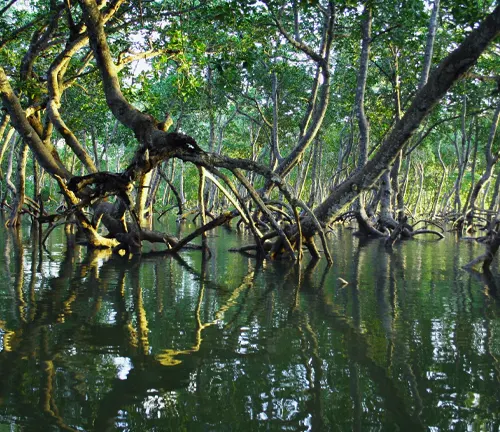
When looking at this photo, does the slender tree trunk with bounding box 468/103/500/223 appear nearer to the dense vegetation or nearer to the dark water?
the dense vegetation

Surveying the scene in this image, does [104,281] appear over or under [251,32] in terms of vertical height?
under

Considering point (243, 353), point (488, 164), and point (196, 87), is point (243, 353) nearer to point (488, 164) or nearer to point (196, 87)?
point (196, 87)

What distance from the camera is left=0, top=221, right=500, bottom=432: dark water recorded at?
333 cm

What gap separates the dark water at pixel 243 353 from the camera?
333cm

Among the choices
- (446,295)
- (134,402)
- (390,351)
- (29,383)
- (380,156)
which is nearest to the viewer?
(134,402)

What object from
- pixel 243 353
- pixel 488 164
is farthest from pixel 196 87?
pixel 488 164

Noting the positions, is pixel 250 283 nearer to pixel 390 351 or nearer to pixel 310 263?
pixel 310 263

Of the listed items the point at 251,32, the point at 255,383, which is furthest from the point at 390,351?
the point at 251,32

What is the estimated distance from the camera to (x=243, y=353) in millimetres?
4539

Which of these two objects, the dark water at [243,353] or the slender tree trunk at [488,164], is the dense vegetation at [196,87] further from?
the dark water at [243,353]

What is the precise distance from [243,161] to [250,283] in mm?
2044

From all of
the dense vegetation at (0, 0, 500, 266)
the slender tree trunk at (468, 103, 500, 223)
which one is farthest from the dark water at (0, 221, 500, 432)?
the slender tree trunk at (468, 103, 500, 223)

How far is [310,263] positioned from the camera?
36.1ft

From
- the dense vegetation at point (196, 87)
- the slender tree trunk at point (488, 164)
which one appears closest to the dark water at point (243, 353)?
the dense vegetation at point (196, 87)
